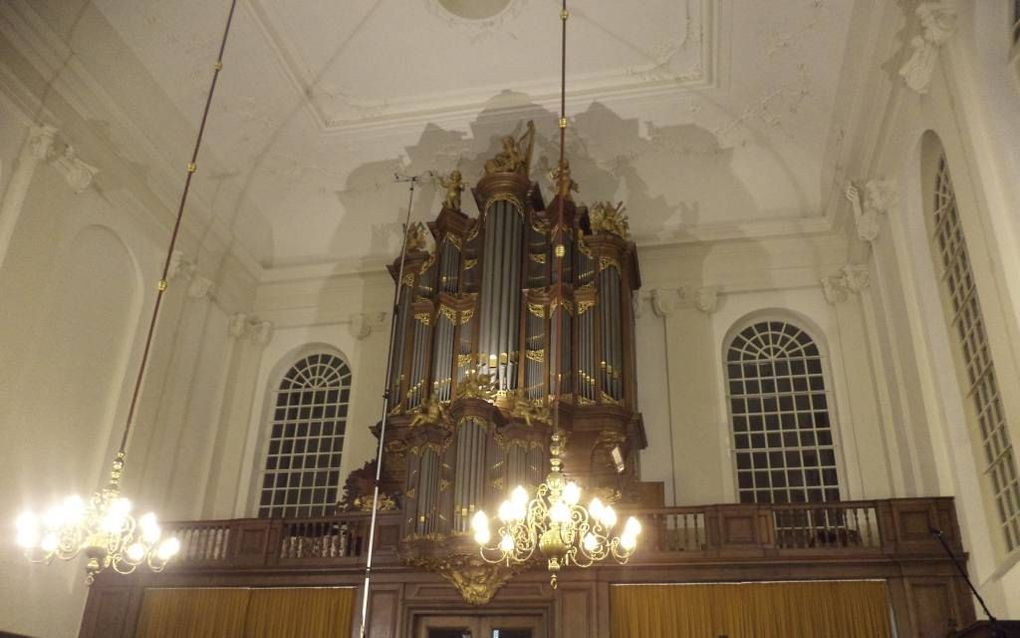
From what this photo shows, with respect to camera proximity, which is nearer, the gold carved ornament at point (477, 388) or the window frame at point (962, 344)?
the window frame at point (962, 344)

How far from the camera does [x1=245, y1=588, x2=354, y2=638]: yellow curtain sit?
11508mm

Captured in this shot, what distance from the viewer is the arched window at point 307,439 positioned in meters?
15.1

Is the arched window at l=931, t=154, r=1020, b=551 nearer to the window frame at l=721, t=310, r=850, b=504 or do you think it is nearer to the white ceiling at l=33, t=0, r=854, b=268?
the white ceiling at l=33, t=0, r=854, b=268

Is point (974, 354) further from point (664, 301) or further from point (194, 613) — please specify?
point (194, 613)

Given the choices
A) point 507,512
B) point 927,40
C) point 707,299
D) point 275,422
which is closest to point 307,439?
point 275,422

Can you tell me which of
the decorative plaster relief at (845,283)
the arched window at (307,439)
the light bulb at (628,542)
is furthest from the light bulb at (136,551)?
the decorative plaster relief at (845,283)

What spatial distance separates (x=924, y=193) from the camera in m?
11.0

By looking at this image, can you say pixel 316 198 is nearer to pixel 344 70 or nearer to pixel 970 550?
pixel 344 70

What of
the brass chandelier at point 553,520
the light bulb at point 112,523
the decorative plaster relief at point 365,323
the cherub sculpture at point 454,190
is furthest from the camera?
the decorative plaster relief at point 365,323

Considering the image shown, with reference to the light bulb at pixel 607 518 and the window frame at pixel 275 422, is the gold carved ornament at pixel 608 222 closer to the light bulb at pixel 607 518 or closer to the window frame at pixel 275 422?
the window frame at pixel 275 422

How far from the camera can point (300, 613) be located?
38.3 ft

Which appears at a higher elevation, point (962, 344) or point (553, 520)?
point (962, 344)

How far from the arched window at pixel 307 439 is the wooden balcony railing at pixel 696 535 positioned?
2.08 metres

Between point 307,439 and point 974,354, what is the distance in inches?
405
